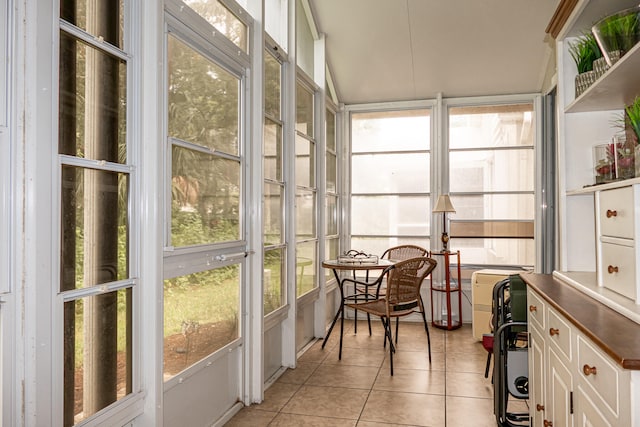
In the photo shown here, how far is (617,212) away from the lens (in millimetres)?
1701

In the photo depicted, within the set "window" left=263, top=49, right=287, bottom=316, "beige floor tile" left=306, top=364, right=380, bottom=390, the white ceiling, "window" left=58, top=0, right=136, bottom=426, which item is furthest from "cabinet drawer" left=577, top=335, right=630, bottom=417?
the white ceiling

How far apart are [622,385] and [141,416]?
1815 millimetres

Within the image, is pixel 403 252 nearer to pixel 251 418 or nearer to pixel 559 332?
pixel 251 418

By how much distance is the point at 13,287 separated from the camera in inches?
57.2

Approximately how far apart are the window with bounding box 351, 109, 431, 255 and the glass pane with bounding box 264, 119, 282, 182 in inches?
90.6

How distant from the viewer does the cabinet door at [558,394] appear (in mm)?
1658

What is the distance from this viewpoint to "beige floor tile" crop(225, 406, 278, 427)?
9.24 ft

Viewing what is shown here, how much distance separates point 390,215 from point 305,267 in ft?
5.59

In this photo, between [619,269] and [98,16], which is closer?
[619,269]

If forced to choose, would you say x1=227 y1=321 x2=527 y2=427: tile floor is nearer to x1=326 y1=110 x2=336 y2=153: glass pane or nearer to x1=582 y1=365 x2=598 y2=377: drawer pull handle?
x1=582 y1=365 x2=598 y2=377: drawer pull handle

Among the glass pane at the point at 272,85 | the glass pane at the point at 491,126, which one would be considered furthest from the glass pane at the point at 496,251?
the glass pane at the point at 272,85

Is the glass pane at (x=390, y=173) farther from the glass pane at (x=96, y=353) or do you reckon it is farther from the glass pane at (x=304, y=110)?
the glass pane at (x=96, y=353)

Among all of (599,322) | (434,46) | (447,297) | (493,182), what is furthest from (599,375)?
(493,182)

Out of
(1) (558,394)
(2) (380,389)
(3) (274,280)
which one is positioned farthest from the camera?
(3) (274,280)
